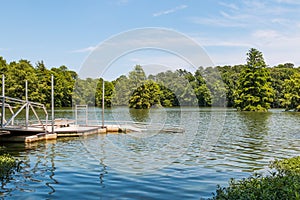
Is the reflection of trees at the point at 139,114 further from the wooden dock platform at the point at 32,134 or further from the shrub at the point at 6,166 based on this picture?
the shrub at the point at 6,166

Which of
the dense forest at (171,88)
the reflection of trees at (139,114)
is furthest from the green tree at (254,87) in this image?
the reflection of trees at (139,114)

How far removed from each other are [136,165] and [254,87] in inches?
2629

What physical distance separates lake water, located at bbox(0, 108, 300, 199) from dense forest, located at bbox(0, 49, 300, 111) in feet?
36.1

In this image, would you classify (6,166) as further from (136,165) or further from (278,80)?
(278,80)

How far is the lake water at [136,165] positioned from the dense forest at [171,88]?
11.0m

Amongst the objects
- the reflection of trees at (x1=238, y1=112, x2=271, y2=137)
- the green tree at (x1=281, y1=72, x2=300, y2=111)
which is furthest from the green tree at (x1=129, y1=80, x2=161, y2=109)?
the green tree at (x1=281, y1=72, x2=300, y2=111)

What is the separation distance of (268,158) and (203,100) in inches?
2123

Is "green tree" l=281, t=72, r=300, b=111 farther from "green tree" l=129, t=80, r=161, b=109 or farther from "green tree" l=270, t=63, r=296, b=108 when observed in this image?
"green tree" l=129, t=80, r=161, b=109

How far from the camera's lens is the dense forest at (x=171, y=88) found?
3622 cm

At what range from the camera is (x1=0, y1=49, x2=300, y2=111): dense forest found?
119 feet

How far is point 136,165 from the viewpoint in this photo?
15.0 m

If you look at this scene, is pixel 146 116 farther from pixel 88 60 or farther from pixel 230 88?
pixel 230 88

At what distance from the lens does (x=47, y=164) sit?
15.1 metres

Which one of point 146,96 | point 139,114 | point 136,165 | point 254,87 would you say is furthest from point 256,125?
point 254,87
